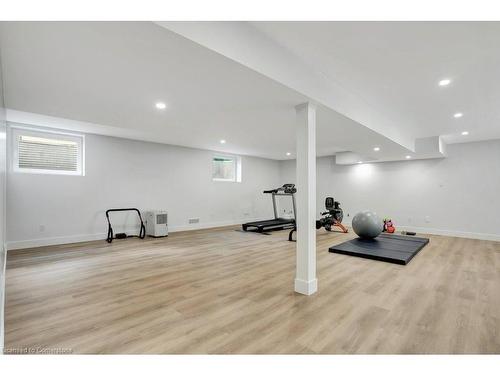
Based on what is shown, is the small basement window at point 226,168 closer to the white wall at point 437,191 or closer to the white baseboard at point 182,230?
the white baseboard at point 182,230

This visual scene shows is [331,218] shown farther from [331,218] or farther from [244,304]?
[244,304]

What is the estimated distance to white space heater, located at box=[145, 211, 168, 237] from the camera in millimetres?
6074

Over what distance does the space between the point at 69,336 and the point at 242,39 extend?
270 cm

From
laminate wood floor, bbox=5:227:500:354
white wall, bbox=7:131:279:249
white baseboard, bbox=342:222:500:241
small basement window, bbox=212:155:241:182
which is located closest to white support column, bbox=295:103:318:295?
laminate wood floor, bbox=5:227:500:354

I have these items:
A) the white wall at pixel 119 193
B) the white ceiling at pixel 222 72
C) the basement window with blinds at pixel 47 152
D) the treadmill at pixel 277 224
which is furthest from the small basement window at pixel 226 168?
the white ceiling at pixel 222 72

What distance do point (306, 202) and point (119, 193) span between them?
5045 mm

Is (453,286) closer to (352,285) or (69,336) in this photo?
(352,285)

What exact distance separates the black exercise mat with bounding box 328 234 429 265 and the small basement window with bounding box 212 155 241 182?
4.67m

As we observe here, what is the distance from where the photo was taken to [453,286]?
301cm

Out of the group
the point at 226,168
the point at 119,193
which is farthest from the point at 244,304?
the point at 226,168

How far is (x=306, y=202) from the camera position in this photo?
8.85 feet

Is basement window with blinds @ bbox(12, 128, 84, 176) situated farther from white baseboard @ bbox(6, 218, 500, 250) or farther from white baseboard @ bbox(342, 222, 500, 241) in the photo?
Result: white baseboard @ bbox(342, 222, 500, 241)

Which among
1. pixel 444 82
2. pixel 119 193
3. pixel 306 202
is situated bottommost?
pixel 306 202
